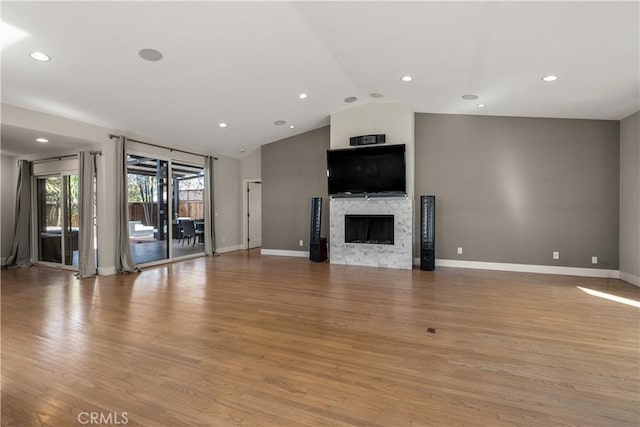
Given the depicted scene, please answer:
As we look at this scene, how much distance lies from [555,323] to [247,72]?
4.94 metres

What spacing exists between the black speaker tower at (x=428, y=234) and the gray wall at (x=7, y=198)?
910cm

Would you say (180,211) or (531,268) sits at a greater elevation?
(180,211)

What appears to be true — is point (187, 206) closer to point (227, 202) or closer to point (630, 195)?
point (227, 202)

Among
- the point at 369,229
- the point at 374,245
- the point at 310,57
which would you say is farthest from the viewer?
the point at 369,229

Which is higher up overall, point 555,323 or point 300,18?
point 300,18

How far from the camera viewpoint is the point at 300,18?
10.7ft

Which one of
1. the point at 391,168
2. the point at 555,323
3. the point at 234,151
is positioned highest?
the point at 234,151

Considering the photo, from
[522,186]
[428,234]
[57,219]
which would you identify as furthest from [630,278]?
[57,219]

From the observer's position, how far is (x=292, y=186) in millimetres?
8102

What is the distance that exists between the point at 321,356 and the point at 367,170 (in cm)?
444

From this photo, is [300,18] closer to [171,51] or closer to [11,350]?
[171,51]

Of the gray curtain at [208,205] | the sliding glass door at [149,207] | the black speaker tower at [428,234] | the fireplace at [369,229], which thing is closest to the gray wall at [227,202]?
Result: the gray curtain at [208,205]

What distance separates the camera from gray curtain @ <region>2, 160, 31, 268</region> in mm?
6695

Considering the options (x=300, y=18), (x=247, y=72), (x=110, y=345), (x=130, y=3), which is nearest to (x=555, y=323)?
(x=300, y=18)
